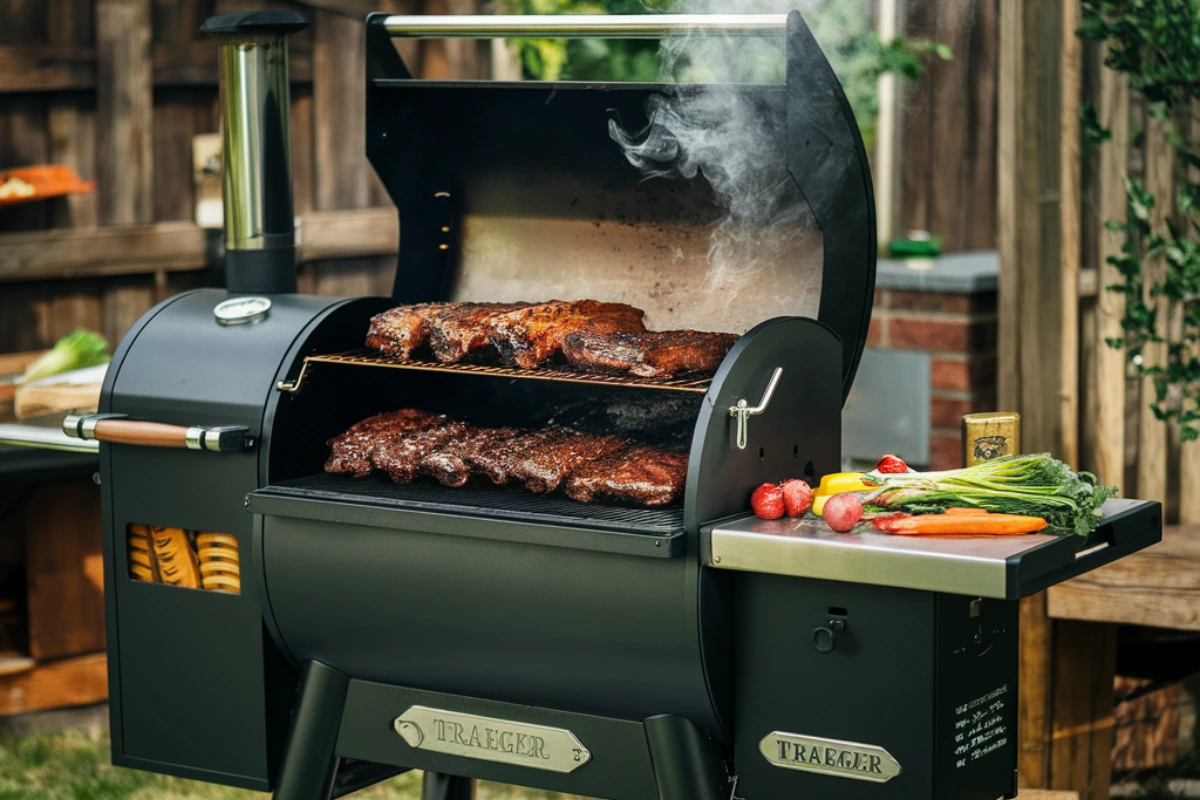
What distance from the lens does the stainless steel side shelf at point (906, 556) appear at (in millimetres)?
2479

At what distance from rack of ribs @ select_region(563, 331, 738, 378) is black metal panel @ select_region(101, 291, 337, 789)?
1.98 ft

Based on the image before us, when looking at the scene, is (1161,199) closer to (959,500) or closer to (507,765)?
(959,500)

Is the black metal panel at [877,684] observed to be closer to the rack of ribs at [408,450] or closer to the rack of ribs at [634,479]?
the rack of ribs at [634,479]

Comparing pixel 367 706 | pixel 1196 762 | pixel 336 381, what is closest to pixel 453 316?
pixel 336 381

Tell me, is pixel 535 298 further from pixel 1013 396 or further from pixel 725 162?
pixel 1013 396

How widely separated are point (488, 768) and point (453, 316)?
92 cm

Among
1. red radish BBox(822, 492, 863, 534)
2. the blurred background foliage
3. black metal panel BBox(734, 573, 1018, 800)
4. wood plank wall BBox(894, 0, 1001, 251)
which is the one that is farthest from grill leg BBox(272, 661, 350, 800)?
wood plank wall BBox(894, 0, 1001, 251)

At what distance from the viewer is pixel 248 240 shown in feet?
11.9

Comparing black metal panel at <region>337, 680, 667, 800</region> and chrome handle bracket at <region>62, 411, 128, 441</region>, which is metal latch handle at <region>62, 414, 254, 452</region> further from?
black metal panel at <region>337, 680, 667, 800</region>

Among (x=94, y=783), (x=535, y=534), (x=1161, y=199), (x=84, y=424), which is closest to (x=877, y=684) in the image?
(x=535, y=534)

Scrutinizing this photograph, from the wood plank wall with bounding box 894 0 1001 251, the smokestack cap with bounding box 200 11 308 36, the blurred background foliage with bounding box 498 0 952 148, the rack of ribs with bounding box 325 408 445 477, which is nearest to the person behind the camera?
the rack of ribs with bounding box 325 408 445 477

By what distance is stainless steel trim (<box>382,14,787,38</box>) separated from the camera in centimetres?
303

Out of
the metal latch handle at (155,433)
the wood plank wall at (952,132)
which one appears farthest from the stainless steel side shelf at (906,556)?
the wood plank wall at (952,132)

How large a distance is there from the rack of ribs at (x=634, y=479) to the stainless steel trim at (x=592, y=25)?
0.82 metres
